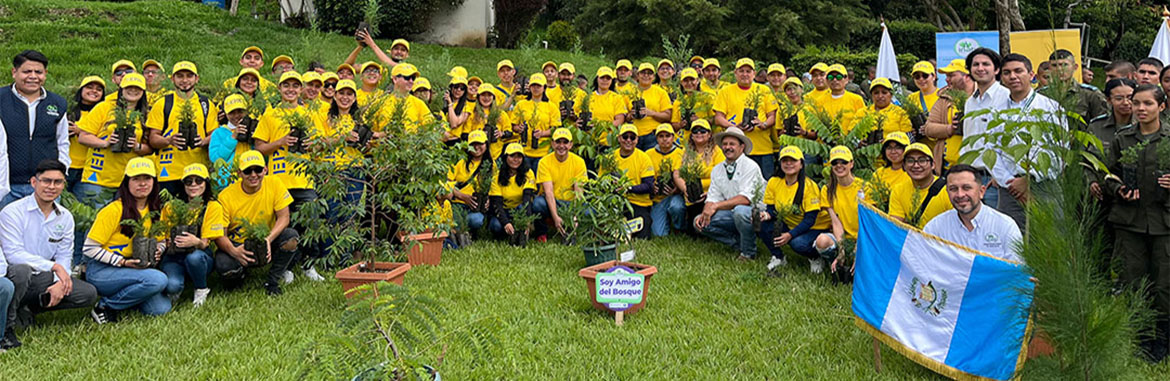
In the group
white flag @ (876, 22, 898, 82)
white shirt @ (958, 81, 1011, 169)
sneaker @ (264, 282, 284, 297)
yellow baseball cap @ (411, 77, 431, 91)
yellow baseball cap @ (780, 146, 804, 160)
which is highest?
white flag @ (876, 22, 898, 82)

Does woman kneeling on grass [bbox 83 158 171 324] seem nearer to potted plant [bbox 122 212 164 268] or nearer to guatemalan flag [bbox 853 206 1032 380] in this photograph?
potted plant [bbox 122 212 164 268]

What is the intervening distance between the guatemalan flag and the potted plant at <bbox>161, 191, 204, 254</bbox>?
4.65 m

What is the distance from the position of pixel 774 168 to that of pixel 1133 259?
4314 millimetres

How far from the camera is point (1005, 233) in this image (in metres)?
4.68

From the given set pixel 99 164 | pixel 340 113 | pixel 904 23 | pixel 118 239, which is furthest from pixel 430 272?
pixel 904 23

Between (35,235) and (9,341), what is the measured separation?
2.35ft

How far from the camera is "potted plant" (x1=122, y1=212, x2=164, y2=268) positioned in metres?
5.83

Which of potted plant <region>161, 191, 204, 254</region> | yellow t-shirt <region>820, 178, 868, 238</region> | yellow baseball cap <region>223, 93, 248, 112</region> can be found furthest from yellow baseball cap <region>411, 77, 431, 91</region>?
yellow t-shirt <region>820, 178, 868, 238</region>

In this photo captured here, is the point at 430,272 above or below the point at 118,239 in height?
below

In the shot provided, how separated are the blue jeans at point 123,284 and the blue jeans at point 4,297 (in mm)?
656

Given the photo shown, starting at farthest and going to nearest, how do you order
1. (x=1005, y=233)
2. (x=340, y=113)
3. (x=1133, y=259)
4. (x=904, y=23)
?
(x=904, y=23) → (x=340, y=113) → (x=1133, y=259) → (x=1005, y=233)

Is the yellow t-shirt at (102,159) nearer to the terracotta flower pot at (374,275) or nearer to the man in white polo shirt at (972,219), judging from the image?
the terracotta flower pot at (374,275)

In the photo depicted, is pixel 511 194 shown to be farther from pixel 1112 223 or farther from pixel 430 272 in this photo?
pixel 1112 223

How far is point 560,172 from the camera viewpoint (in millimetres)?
8625
